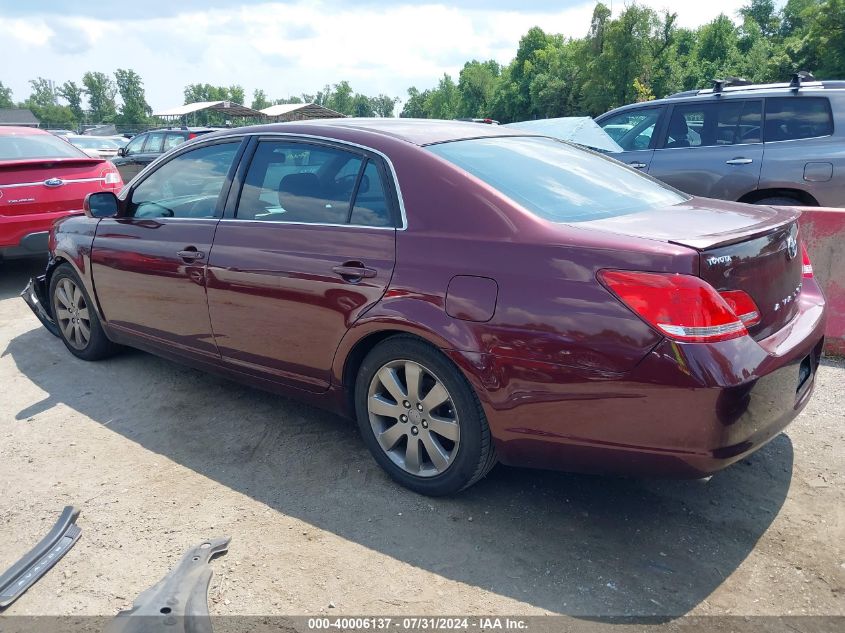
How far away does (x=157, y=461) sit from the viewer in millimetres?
3689

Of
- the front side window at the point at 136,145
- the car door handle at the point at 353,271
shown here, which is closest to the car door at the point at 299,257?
the car door handle at the point at 353,271

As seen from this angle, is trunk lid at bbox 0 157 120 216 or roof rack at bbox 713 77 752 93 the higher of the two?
roof rack at bbox 713 77 752 93

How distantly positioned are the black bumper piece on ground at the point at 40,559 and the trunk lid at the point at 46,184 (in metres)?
5.03

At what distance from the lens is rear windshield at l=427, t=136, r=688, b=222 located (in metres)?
3.05

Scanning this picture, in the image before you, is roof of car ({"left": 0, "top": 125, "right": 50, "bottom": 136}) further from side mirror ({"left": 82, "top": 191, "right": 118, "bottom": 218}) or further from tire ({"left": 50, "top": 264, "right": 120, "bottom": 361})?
side mirror ({"left": 82, "top": 191, "right": 118, "bottom": 218})

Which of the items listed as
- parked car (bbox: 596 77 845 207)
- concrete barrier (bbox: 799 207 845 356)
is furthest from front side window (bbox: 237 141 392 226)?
parked car (bbox: 596 77 845 207)

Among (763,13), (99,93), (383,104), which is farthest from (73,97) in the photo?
(763,13)

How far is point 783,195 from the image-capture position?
650 centimetres

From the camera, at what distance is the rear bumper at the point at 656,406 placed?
2.46 meters

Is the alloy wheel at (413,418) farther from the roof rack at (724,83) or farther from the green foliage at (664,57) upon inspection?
the green foliage at (664,57)

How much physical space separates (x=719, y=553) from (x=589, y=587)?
0.59 metres

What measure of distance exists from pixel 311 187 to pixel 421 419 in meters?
1.31

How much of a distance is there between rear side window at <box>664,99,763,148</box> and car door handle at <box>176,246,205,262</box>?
203 inches

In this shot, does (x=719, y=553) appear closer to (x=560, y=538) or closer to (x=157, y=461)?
(x=560, y=538)
